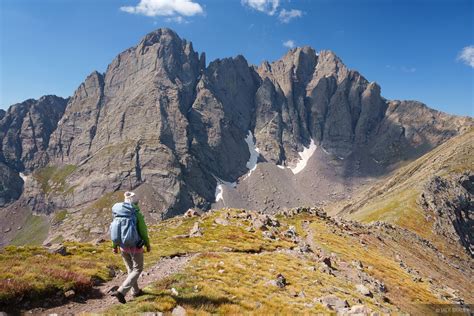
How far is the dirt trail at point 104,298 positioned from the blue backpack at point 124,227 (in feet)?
9.44

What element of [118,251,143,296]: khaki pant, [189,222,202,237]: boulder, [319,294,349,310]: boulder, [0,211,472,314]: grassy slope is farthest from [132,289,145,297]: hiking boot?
[189,222,202,237]: boulder

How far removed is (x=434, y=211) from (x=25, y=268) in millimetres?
138072

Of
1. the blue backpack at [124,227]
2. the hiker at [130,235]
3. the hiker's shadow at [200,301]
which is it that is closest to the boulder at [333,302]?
the hiker's shadow at [200,301]

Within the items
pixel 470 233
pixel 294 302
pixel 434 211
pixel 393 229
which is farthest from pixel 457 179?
pixel 294 302

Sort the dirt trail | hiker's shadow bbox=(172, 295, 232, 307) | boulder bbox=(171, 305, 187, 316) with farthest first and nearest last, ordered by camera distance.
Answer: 1. hiker's shadow bbox=(172, 295, 232, 307)
2. the dirt trail
3. boulder bbox=(171, 305, 187, 316)

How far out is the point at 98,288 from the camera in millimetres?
19188

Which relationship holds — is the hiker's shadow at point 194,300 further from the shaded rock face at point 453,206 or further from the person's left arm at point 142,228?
the shaded rock face at point 453,206

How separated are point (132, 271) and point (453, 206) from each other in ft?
502

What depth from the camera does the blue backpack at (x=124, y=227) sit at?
16.1 meters

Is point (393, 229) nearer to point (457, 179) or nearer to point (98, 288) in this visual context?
point (457, 179)

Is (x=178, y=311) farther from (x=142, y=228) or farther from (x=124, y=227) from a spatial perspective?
(x=124, y=227)

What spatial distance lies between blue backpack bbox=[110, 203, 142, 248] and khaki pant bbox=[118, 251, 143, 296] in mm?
633

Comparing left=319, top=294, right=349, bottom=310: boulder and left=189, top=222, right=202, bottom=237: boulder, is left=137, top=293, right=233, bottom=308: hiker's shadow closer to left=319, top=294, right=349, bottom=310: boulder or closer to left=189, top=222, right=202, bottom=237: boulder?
left=319, top=294, right=349, bottom=310: boulder

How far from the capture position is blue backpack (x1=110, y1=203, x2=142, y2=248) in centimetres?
1606
